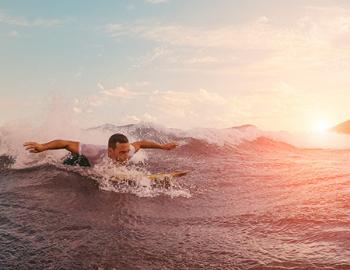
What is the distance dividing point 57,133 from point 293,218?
A: 10748mm

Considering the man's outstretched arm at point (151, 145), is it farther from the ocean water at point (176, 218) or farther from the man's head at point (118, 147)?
the ocean water at point (176, 218)

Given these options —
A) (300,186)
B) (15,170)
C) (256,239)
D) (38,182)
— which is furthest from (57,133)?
(256,239)

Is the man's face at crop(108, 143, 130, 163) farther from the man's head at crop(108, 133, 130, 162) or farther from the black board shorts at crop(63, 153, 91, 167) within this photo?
the black board shorts at crop(63, 153, 91, 167)

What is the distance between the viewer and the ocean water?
365 cm

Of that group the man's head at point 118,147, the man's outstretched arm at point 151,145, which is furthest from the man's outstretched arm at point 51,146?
the man's outstretched arm at point 151,145

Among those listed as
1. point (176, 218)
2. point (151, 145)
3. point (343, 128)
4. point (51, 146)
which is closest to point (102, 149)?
point (151, 145)

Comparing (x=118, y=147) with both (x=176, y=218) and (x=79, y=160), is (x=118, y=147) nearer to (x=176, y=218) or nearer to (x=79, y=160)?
(x=79, y=160)

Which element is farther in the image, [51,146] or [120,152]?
[120,152]

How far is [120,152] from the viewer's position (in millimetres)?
7820

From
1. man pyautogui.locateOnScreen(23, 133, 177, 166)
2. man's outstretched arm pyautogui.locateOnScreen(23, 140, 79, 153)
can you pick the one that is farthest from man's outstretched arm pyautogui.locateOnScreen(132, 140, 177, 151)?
man's outstretched arm pyautogui.locateOnScreen(23, 140, 79, 153)

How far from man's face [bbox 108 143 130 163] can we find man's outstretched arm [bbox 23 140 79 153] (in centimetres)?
69

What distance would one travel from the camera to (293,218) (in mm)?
5008

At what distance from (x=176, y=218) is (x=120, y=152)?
2741mm

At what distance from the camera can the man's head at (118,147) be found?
25.5 ft
